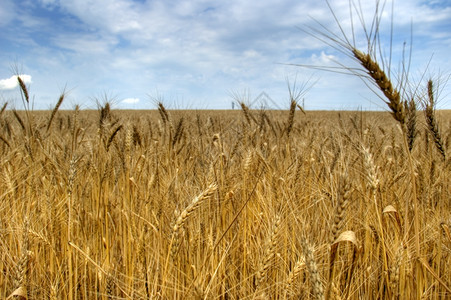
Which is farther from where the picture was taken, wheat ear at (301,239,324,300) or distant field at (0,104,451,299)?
distant field at (0,104,451,299)

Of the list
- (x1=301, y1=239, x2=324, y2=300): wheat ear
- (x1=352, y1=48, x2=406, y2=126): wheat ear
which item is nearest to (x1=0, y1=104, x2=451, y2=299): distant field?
(x1=301, y1=239, x2=324, y2=300): wheat ear

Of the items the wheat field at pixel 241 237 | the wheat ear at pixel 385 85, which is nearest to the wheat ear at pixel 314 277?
the wheat field at pixel 241 237

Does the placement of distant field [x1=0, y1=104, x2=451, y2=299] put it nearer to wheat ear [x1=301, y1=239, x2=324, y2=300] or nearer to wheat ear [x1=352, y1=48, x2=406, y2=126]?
wheat ear [x1=301, y1=239, x2=324, y2=300]

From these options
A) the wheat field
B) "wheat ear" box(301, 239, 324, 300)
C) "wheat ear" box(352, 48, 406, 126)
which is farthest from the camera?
the wheat field

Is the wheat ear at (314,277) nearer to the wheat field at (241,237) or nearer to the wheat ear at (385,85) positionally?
the wheat field at (241,237)

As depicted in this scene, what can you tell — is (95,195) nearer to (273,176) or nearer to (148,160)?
(148,160)

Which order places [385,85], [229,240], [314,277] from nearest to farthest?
[314,277], [385,85], [229,240]

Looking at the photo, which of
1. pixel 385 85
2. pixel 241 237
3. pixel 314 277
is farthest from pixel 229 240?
A: pixel 385 85

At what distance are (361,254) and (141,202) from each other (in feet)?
4.92

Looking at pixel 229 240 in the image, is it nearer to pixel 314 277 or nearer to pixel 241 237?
pixel 241 237

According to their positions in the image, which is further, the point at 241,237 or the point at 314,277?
the point at 241,237

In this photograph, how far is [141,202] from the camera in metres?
2.29

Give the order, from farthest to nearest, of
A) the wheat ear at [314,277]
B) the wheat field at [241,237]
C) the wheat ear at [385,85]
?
the wheat field at [241,237] < the wheat ear at [385,85] < the wheat ear at [314,277]

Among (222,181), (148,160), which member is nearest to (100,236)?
(222,181)
